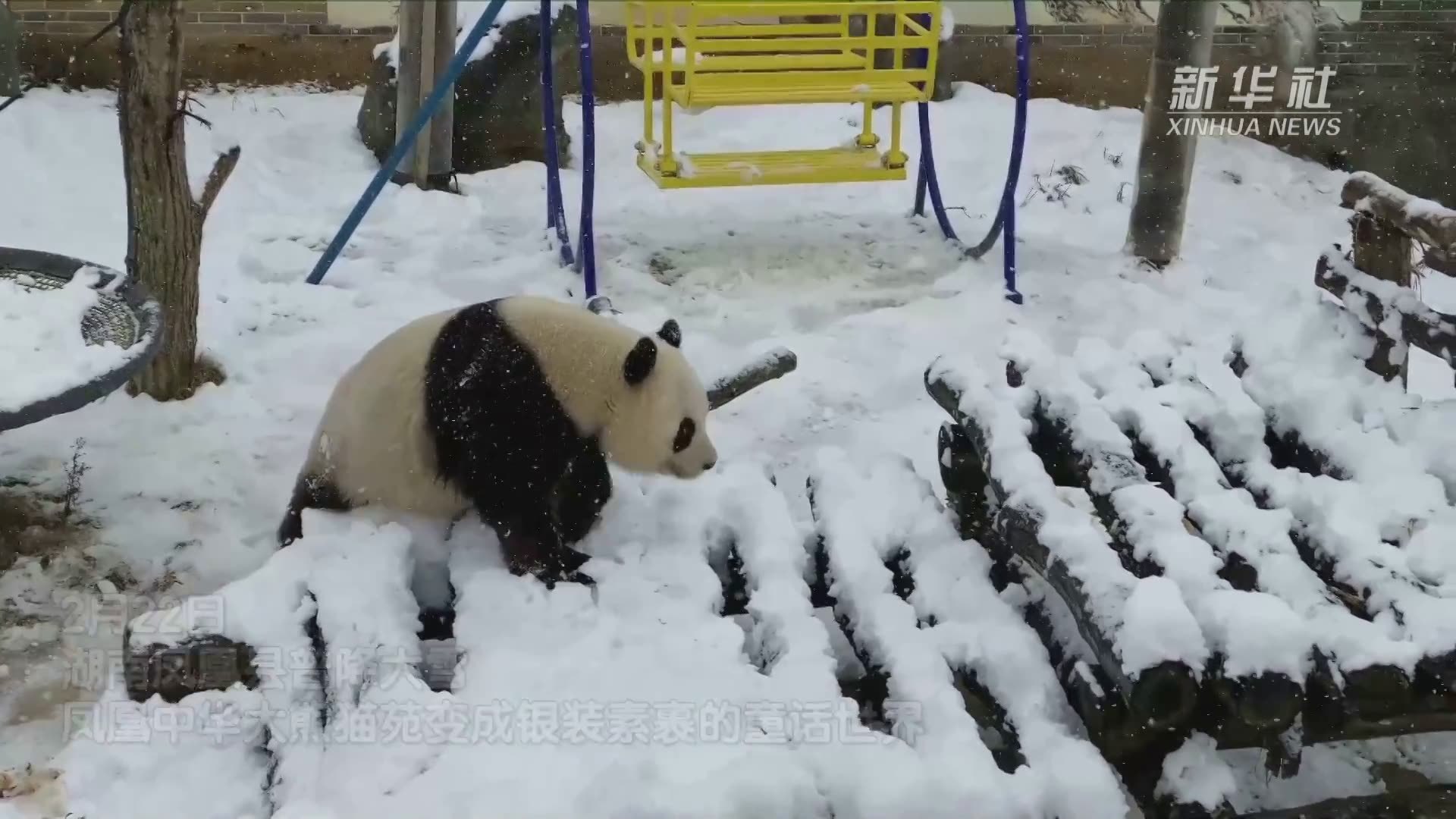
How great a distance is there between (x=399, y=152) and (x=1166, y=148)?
238cm

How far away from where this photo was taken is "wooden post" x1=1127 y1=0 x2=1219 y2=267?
367cm

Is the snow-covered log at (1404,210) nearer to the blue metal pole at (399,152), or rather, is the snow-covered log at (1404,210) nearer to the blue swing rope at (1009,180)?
the blue swing rope at (1009,180)

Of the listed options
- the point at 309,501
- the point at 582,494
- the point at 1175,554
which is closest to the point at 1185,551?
the point at 1175,554

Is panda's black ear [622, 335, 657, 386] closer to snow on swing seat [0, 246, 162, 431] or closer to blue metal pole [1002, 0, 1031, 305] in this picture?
snow on swing seat [0, 246, 162, 431]

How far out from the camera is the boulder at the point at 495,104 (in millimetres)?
4406

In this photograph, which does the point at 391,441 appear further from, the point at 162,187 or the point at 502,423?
the point at 162,187

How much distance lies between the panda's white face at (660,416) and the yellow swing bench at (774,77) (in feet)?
4.61

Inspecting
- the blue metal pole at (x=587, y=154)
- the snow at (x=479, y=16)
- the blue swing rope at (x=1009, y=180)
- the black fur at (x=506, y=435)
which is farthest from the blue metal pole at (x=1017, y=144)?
the black fur at (x=506, y=435)

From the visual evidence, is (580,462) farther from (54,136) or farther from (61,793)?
(54,136)

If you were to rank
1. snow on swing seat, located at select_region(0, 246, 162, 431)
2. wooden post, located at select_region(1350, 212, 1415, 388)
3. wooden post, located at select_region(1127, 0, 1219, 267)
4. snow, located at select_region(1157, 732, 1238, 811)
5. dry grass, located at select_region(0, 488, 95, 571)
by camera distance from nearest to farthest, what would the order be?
1. snow, located at select_region(1157, 732, 1238, 811)
2. snow on swing seat, located at select_region(0, 246, 162, 431)
3. dry grass, located at select_region(0, 488, 95, 571)
4. wooden post, located at select_region(1350, 212, 1415, 388)
5. wooden post, located at select_region(1127, 0, 1219, 267)

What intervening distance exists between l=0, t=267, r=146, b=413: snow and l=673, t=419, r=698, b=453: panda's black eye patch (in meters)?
0.91

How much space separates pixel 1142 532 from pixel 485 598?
0.95 metres

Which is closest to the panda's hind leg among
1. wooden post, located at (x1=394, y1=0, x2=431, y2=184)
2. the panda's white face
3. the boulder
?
the panda's white face

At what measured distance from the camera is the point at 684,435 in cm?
205
